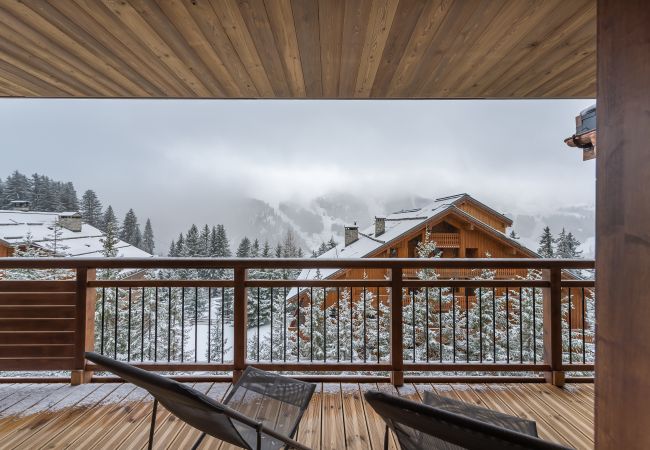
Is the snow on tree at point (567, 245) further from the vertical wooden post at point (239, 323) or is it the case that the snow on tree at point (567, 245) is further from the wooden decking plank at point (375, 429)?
the vertical wooden post at point (239, 323)

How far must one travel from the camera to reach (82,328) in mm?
3129

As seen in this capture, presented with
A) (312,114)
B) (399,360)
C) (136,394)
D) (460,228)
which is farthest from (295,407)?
(312,114)

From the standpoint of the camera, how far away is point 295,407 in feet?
6.21

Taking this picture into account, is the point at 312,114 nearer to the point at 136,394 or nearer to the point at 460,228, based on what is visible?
the point at 460,228

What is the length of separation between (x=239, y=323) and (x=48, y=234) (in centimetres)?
606

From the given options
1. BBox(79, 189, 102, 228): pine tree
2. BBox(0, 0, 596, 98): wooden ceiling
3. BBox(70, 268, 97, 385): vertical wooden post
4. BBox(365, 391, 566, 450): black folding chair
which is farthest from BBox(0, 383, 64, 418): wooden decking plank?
BBox(79, 189, 102, 228): pine tree

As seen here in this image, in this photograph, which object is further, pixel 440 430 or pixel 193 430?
pixel 193 430

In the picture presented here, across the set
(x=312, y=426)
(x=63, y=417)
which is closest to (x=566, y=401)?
(x=312, y=426)

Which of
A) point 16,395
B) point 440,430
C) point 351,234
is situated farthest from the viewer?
point 351,234

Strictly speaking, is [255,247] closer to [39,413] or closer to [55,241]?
[39,413]

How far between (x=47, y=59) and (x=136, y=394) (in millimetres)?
2742

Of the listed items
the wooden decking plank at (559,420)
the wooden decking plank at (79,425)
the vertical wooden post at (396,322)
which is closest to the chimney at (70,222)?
the wooden decking plank at (79,425)

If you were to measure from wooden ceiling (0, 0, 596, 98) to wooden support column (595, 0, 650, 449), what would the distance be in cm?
84

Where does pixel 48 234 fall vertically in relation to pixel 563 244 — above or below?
above
